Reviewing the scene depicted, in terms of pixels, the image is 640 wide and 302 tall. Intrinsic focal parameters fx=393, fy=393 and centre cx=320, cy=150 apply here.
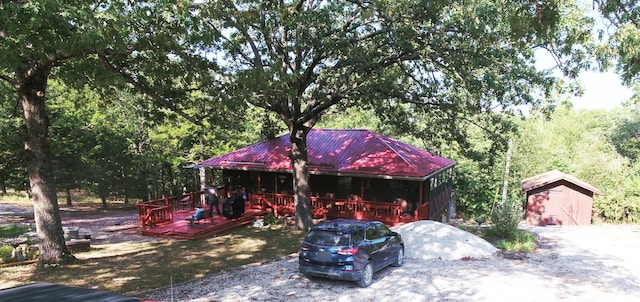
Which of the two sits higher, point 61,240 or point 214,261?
point 61,240

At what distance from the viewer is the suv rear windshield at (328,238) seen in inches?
364

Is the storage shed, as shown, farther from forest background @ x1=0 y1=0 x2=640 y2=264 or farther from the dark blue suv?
the dark blue suv

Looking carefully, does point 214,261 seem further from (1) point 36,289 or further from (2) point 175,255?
(1) point 36,289

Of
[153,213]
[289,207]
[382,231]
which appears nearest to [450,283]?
[382,231]

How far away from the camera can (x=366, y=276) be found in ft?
30.6

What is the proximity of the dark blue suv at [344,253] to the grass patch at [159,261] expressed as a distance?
10.3ft

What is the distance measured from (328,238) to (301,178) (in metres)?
7.38

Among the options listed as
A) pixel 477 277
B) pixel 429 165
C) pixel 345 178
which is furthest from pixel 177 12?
pixel 429 165

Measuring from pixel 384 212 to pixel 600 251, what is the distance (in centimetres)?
829

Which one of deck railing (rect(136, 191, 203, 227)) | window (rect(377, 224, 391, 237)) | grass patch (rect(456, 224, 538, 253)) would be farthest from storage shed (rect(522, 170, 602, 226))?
deck railing (rect(136, 191, 203, 227))

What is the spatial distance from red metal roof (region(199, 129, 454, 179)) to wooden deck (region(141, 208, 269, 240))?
3254 millimetres

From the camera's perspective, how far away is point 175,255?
1251 cm

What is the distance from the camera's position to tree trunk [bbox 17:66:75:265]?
32.6 feet

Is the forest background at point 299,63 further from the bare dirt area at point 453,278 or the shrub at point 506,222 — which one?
the bare dirt area at point 453,278
